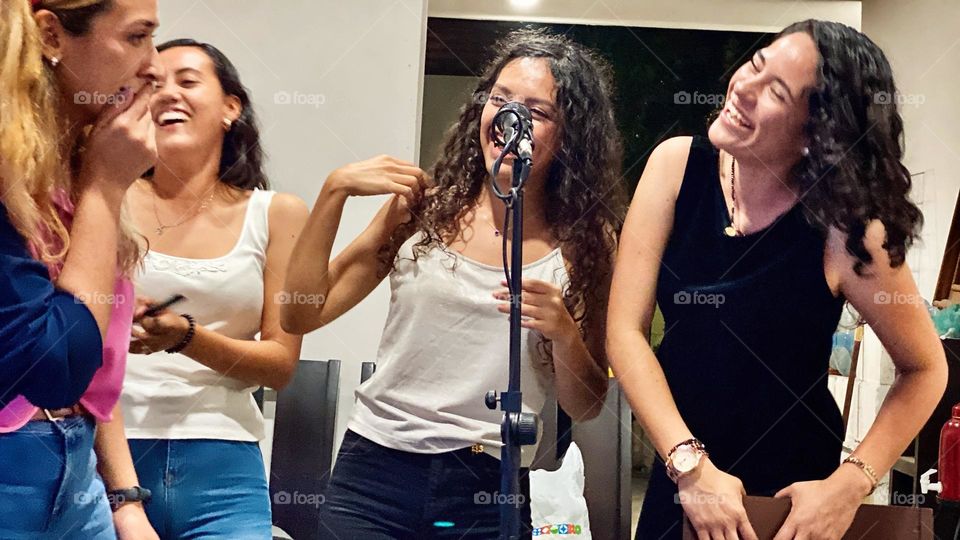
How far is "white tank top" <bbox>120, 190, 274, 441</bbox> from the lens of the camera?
1.65 meters

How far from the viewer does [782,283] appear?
5.09 feet

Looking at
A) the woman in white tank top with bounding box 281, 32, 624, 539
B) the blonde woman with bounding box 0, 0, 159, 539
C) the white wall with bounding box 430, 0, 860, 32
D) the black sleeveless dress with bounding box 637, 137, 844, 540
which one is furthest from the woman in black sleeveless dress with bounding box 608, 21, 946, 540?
the blonde woman with bounding box 0, 0, 159, 539

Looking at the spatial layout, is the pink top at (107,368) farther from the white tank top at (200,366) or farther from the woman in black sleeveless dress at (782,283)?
the woman in black sleeveless dress at (782,283)

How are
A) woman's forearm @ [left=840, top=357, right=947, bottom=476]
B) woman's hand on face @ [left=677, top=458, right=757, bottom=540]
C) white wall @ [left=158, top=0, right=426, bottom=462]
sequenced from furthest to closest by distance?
1. white wall @ [left=158, top=0, right=426, bottom=462]
2. woman's forearm @ [left=840, top=357, right=947, bottom=476]
3. woman's hand on face @ [left=677, top=458, right=757, bottom=540]

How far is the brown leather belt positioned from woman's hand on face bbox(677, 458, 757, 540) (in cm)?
90

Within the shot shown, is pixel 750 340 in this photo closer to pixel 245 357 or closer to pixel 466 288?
pixel 466 288

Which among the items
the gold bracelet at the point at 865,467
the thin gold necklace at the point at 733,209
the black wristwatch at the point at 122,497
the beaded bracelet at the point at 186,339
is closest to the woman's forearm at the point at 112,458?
the black wristwatch at the point at 122,497

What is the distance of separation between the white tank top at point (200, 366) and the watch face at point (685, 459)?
0.74 metres

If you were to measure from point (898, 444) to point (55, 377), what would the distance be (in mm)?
1283

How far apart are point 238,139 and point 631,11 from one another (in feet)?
2.75

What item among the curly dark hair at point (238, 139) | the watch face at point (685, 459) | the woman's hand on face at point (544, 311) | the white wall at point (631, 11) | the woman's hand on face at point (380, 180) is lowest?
the watch face at point (685, 459)

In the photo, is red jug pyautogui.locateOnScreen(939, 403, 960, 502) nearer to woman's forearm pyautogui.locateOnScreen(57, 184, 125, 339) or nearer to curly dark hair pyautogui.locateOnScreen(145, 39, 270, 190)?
curly dark hair pyautogui.locateOnScreen(145, 39, 270, 190)

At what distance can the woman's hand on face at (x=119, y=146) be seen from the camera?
1003 mm

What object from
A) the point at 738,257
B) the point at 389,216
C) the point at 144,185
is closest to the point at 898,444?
the point at 738,257
